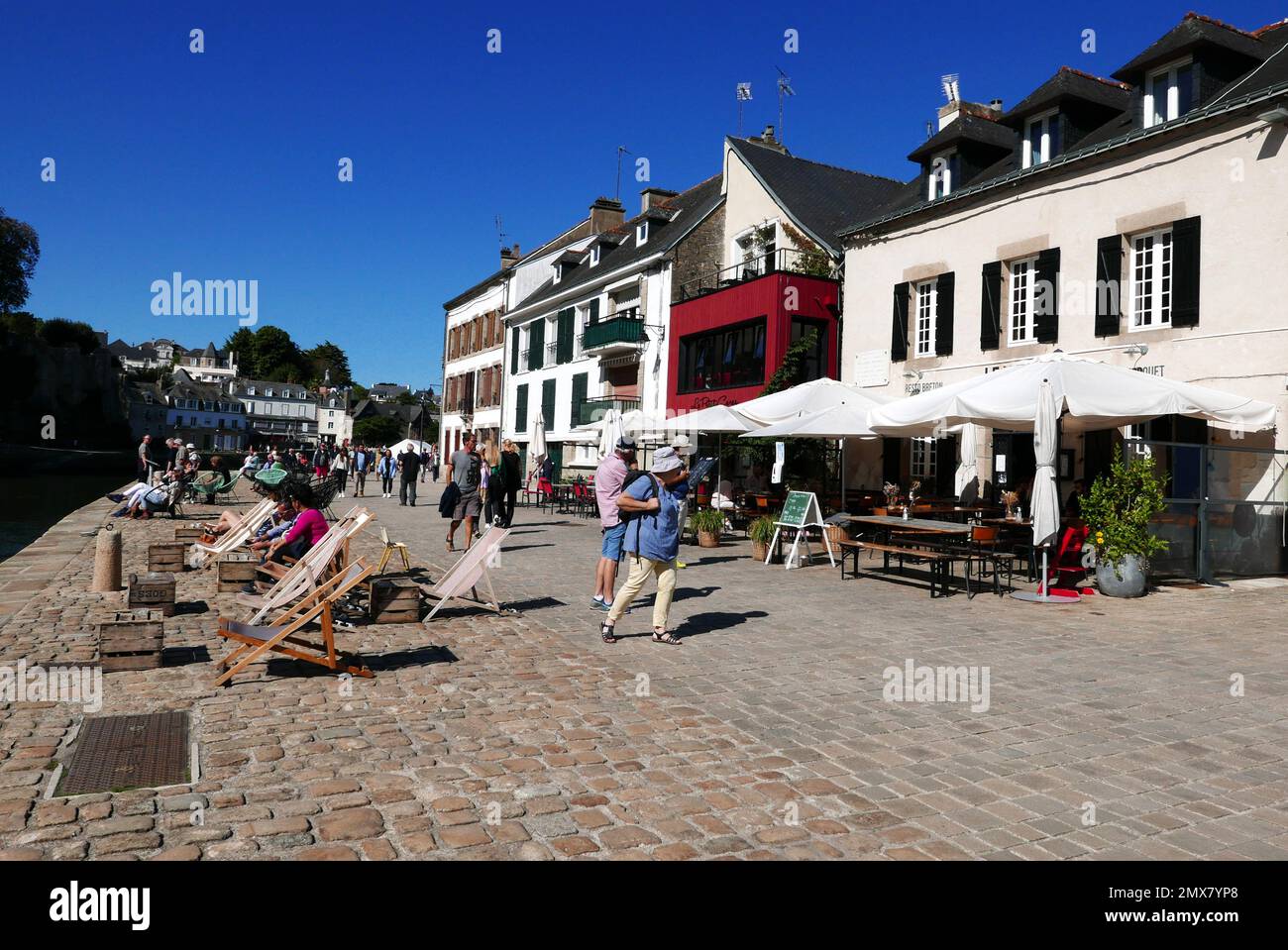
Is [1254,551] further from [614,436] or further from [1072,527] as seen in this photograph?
[614,436]

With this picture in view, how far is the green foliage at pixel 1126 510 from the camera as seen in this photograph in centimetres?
1013

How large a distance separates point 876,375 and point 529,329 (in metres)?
22.3

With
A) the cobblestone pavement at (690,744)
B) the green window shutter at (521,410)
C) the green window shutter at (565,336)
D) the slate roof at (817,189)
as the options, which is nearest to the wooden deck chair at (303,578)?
the cobblestone pavement at (690,744)

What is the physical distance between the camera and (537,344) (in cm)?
3778

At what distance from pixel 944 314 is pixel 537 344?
897 inches

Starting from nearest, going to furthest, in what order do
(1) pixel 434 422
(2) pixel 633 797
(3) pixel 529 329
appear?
(2) pixel 633 797 → (3) pixel 529 329 → (1) pixel 434 422

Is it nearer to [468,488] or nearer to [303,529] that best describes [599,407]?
[468,488]

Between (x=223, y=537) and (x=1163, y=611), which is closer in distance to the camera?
(x=1163, y=611)

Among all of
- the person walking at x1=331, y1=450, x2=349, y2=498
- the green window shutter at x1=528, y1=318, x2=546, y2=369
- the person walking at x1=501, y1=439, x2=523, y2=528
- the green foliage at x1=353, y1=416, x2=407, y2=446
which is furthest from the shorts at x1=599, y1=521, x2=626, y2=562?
the green foliage at x1=353, y1=416, x2=407, y2=446

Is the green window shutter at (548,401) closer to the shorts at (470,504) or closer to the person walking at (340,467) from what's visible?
the person walking at (340,467)

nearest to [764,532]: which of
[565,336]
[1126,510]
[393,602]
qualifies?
[1126,510]

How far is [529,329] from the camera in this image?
128 feet
